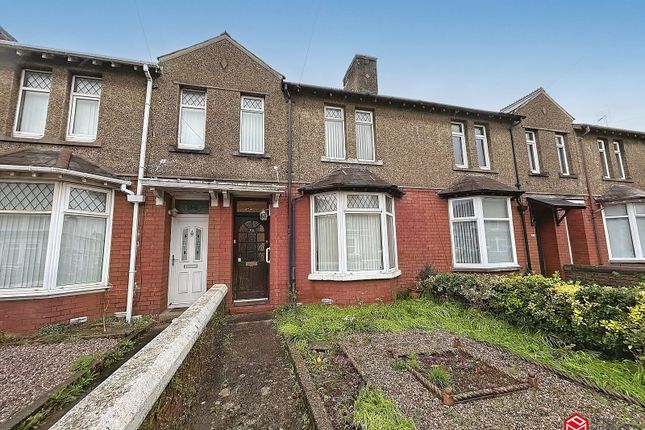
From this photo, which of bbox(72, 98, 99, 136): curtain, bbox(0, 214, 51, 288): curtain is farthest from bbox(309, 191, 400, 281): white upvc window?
bbox(72, 98, 99, 136): curtain

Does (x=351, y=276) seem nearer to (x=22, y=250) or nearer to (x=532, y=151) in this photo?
(x=22, y=250)

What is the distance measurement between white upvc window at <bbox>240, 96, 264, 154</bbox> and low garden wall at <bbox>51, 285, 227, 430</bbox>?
5304 millimetres

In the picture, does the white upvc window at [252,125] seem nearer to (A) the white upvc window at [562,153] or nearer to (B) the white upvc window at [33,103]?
(B) the white upvc window at [33,103]

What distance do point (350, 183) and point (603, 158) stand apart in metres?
11.7

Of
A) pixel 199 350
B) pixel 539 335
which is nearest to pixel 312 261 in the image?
pixel 199 350

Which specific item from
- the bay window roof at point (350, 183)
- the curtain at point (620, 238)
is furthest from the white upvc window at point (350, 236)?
the curtain at point (620, 238)

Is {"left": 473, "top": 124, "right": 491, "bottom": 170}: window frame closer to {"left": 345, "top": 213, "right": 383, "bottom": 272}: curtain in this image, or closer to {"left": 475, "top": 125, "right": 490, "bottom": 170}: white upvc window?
{"left": 475, "top": 125, "right": 490, "bottom": 170}: white upvc window

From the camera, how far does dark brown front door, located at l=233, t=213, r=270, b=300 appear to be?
278 inches

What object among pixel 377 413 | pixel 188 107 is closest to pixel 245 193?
pixel 188 107

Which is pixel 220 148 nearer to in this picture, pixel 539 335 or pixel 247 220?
pixel 247 220

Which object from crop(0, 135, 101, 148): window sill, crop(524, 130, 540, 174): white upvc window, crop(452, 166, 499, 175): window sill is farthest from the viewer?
crop(524, 130, 540, 174): white upvc window

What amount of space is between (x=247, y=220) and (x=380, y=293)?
4.12 meters

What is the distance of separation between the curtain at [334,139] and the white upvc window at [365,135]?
512mm

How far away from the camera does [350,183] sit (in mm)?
6699
